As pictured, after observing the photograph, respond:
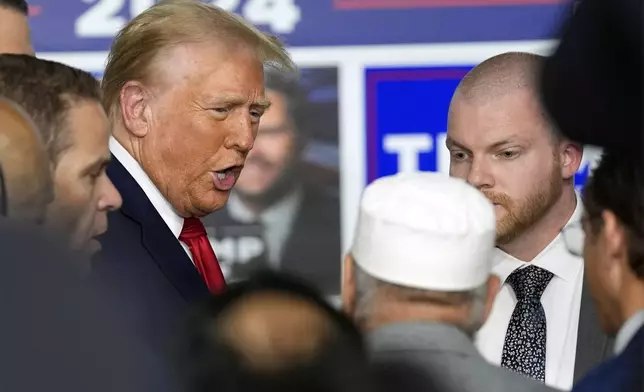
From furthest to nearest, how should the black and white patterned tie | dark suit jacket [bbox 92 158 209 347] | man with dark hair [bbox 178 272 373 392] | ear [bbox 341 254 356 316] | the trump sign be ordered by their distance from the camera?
1. the trump sign
2. the black and white patterned tie
3. dark suit jacket [bbox 92 158 209 347]
4. ear [bbox 341 254 356 316]
5. man with dark hair [bbox 178 272 373 392]

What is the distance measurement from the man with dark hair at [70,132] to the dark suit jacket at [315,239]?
3.33 feet

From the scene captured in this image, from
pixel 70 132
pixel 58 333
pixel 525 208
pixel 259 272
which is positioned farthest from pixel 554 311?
pixel 58 333

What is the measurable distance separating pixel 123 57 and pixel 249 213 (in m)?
0.67

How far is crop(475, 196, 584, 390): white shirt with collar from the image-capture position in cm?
185

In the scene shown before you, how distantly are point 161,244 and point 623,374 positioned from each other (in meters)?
0.82

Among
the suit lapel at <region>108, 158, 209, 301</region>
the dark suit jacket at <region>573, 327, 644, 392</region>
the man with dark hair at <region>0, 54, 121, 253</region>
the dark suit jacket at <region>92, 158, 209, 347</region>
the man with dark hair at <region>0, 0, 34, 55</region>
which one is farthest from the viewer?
the man with dark hair at <region>0, 0, 34, 55</region>

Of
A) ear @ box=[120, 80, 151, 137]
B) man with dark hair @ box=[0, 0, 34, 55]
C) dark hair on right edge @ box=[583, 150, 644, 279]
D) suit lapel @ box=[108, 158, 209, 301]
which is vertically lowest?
suit lapel @ box=[108, 158, 209, 301]

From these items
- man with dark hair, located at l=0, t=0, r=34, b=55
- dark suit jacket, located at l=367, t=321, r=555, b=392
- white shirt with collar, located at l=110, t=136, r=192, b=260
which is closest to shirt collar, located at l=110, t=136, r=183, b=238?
white shirt with collar, located at l=110, t=136, r=192, b=260

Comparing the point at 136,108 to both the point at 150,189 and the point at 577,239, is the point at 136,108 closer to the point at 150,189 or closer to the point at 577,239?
the point at 150,189

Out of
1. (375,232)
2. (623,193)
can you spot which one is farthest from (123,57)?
(623,193)

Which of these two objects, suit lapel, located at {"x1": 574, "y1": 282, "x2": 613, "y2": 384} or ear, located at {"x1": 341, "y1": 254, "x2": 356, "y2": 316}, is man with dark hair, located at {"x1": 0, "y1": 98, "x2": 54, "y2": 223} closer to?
ear, located at {"x1": 341, "y1": 254, "x2": 356, "y2": 316}

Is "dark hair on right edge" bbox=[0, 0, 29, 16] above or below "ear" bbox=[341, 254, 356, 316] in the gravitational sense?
below

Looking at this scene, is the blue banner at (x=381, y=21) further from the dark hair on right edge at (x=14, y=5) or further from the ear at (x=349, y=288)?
the ear at (x=349, y=288)

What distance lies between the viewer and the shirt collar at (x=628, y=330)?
1.19m
